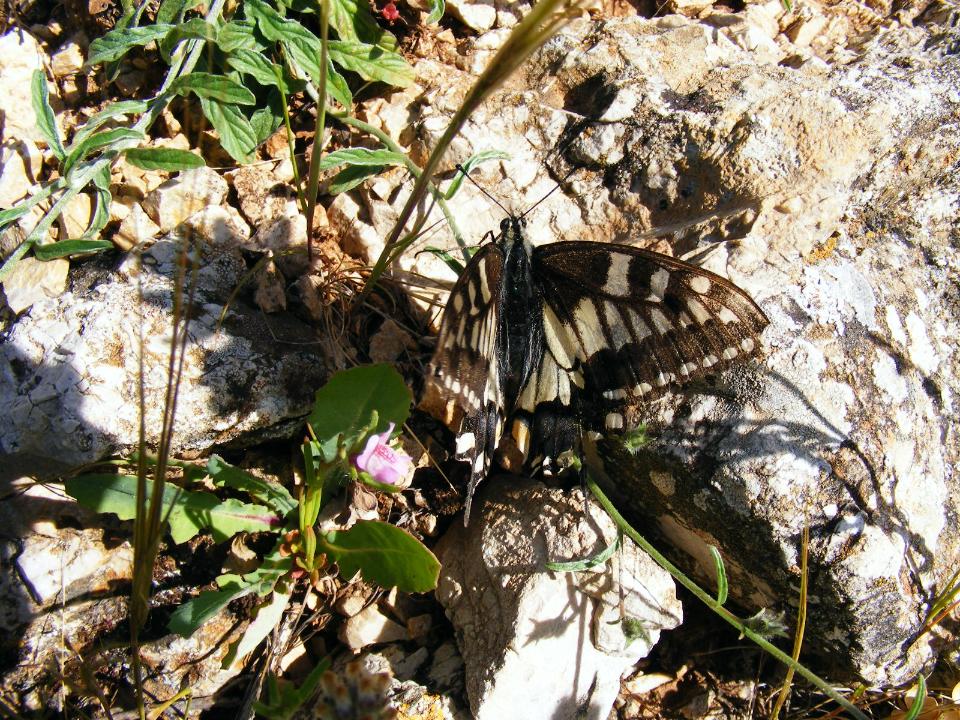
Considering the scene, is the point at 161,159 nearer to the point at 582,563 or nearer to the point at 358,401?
the point at 358,401

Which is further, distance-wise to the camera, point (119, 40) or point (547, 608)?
point (119, 40)

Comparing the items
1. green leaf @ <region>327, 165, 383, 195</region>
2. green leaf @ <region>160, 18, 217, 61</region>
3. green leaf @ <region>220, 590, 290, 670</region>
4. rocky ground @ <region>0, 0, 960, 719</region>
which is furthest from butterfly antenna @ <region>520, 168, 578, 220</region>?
green leaf @ <region>220, 590, 290, 670</region>

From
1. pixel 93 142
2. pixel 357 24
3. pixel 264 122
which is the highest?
pixel 357 24

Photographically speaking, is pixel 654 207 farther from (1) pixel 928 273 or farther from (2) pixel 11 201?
(2) pixel 11 201

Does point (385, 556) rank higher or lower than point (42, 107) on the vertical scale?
lower

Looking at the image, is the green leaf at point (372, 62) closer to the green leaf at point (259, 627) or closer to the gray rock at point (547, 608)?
the gray rock at point (547, 608)

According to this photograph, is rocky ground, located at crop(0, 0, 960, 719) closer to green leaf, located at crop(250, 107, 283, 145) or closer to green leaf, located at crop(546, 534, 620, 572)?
green leaf, located at crop(546, 534, 620, 572)

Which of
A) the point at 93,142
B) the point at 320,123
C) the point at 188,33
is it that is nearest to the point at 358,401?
the point at 320,123
